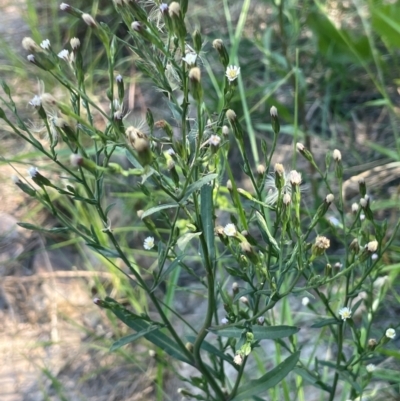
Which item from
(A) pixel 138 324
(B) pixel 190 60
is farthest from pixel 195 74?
(A) pixel 138 324

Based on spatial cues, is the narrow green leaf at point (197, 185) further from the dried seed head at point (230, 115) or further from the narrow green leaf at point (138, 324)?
the narrow green leaf at point (138, 324)

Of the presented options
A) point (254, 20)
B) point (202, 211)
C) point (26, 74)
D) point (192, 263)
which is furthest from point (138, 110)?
point (202, 211)

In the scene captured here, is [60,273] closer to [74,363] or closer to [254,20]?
[74,363]

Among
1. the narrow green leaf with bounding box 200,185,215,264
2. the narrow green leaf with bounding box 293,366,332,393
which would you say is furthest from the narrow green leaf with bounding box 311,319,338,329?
the narrow green leaf with bounding box 200,185,215,264

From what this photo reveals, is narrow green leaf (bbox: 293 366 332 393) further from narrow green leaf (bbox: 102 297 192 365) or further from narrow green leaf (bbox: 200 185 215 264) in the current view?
narrow green leaf (bbox: 200 185 215 264)

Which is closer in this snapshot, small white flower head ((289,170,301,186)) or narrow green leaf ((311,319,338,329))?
small white flower head ((289,170,301,186))

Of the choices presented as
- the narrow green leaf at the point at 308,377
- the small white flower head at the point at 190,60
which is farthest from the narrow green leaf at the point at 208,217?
the narrow green leaf at the point at 308,377
